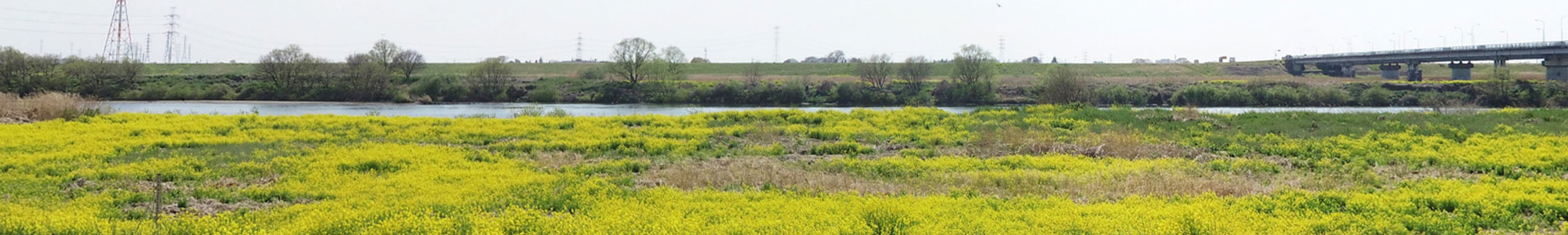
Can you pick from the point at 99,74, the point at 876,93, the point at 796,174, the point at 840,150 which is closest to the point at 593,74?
the point at 876,93

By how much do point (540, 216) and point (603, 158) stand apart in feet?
28.8

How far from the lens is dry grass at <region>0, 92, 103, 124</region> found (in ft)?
87.7

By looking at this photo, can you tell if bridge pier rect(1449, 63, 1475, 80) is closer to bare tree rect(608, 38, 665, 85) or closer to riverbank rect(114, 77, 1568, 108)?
riverbank rect(114, 77, 1568, 108)

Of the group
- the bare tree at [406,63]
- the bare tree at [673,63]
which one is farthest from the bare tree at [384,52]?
the bare tree at [673,63]

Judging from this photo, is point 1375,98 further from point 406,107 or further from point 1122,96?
point 406,107

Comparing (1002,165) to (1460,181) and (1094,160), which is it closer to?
(1094,160)

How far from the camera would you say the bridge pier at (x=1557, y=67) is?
7438 centimetres

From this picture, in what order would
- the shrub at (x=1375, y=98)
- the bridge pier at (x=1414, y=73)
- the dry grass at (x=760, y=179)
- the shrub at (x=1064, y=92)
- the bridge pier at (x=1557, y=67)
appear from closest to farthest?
1. the dry grass at (x=760, y=179)
2. the shrub at (x=1064, y=92)
3. the shrub at (x=1375, y=98)
4. the bridge pier at (x=1557, y=67)
5. the bridge pier at (x=1414, y=73)

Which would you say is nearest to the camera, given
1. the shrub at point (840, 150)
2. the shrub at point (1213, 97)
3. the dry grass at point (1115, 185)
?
the dry grass at point (1115, 185)

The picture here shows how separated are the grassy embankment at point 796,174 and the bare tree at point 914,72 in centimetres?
4771

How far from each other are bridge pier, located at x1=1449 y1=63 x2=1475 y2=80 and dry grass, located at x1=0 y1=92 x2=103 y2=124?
356 ft


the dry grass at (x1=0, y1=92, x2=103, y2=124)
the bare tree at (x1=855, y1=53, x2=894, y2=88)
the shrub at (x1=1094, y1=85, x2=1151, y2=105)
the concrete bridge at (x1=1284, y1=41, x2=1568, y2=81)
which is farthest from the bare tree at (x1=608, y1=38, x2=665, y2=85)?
the concrete bridge at (x1=1284, y1=41, x2=1568, y2=81)

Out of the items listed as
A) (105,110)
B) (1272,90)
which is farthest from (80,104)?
(1272,90)

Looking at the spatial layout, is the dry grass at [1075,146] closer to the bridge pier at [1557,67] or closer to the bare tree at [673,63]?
the bare tree at [673,63]
